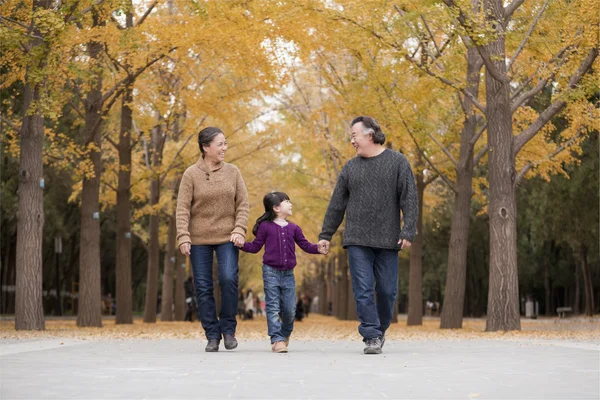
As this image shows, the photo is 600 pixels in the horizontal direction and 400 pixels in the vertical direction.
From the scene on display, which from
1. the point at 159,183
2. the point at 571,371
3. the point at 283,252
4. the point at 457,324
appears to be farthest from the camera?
the point at 159,183

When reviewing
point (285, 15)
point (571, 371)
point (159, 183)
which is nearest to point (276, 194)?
point (571, 371)

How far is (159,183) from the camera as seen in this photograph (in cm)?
3088

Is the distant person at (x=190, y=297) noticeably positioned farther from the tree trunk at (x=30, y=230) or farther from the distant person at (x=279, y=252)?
the distant person at (x=279, y=252)

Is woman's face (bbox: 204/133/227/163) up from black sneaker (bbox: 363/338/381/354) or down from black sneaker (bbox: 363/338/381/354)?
up

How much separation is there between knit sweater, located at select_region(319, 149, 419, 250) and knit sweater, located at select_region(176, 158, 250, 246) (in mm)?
969

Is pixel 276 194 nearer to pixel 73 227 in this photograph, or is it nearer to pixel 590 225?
pixel 590 225

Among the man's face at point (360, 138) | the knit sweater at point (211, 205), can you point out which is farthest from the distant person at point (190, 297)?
the man's face at point (360, 138)

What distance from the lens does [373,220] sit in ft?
31.9

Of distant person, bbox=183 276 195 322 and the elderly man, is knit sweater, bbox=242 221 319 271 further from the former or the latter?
distant person, bbox=183 276 195 322

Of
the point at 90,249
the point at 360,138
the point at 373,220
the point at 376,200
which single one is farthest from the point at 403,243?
the point at 90,249

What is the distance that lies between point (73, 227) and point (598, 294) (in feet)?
94.0

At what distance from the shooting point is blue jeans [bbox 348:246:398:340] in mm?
9602

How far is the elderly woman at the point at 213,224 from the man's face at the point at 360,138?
130 cm

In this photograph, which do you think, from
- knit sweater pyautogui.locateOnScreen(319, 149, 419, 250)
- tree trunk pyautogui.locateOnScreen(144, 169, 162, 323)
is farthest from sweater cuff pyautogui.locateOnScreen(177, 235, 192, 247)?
tree trunk pyautogui.locateOnScreen(144, 169, 162, 323)
